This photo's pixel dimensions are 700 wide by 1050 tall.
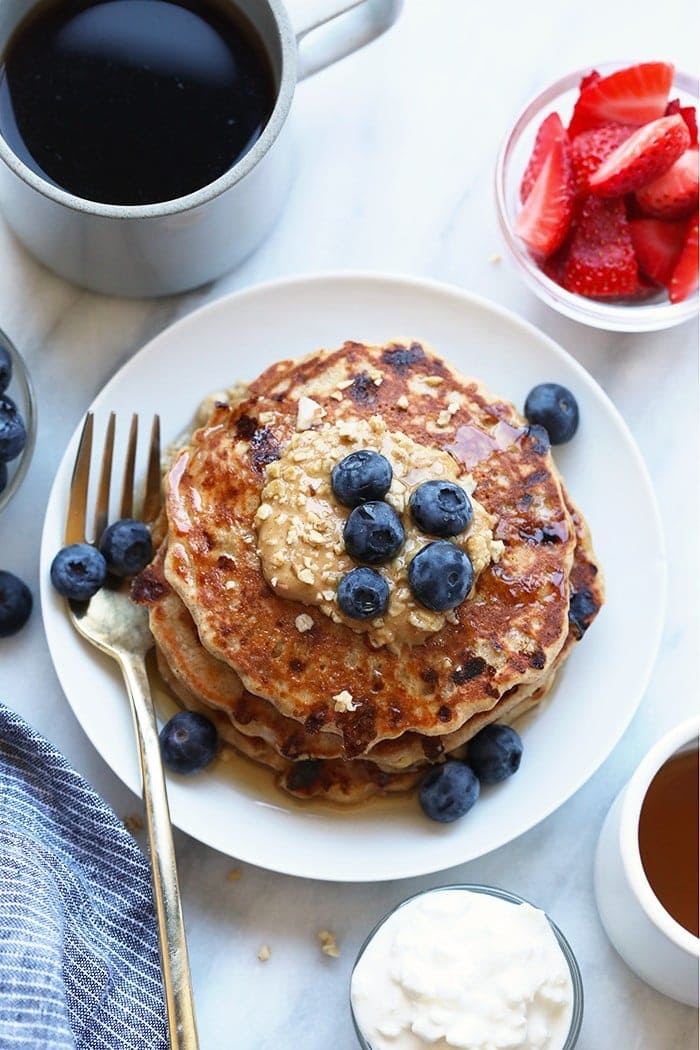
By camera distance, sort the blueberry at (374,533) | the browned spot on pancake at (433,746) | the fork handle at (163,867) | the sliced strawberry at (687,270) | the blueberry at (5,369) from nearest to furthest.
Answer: the blueberry at (374,533)
the fork handle at (163,867)
the browned spot on pancake at (433,746)
the blueberry at (5,369)
the sliced strawberry at (687,270)

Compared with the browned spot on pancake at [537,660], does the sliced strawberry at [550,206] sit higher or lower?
higher

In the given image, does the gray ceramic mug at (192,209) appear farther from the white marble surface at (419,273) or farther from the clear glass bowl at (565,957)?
the clear glass bowl at (565,957)

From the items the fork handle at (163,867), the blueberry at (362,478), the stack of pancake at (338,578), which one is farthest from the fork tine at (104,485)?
the blueberry at (362,478)

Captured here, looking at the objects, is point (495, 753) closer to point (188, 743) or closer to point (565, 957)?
point (565, 957)

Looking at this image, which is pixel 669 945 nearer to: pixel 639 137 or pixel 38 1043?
pixel 38 1043

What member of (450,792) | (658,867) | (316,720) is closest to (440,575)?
(316,720)

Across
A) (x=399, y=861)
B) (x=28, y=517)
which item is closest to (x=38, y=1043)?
(x=399, y=861)
